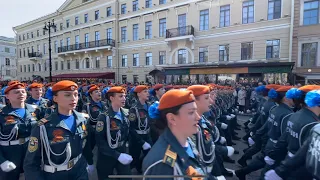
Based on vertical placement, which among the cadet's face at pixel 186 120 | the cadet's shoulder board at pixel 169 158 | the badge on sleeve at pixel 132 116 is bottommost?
the badge on sleeve at pixel 132 116

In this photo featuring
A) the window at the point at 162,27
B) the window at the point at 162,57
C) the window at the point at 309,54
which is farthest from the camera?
the window at the point at 162,27

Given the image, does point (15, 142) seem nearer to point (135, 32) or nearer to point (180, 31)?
point (180, 31)

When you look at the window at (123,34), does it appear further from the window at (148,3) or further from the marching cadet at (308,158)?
the marching cadet at (308,158)

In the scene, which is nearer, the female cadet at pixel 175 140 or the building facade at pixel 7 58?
the female cadet at pixel 175 140

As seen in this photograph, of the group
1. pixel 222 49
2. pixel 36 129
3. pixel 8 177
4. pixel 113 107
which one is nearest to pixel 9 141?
pixel 8 177

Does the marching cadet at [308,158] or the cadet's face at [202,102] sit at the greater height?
the cadet's face at [202,102]

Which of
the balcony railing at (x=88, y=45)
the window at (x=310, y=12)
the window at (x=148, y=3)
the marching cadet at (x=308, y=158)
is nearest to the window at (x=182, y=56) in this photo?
the window at (x=148, y=3)

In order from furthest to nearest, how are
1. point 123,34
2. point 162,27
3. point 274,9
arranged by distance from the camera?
point 123,34 < point 162,27 < point 274,9

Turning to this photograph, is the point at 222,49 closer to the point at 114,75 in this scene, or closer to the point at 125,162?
the point at 114,75

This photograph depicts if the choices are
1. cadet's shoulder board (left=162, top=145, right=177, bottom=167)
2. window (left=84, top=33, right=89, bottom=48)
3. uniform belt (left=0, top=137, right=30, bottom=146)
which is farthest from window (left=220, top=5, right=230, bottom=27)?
cadet's shoulder board (left=162, top=145, right=177, bottom=167)

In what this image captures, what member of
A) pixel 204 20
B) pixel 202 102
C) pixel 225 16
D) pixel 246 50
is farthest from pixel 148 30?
pixel 202 102

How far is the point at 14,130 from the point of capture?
12.3ft

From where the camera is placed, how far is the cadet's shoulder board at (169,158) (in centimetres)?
177

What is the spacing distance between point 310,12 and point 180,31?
11.7m
